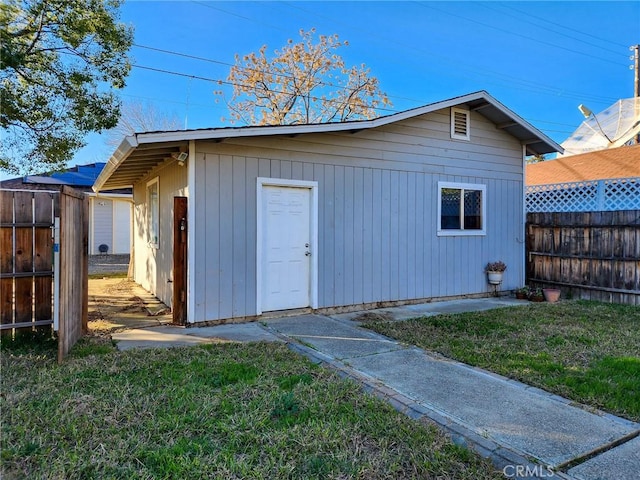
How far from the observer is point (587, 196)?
8.37 metres

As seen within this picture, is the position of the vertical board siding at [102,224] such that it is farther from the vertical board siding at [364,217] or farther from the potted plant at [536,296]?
the potted plant at [536,296]

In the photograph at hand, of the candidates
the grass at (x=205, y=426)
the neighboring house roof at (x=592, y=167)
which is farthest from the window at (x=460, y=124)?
the neighboring house roof at (x=592, y=167)

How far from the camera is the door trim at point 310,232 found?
5957mm

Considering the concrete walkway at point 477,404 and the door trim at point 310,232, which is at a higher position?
the door trim at point 310,232

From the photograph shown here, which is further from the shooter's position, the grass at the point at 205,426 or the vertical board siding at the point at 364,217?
the vertical board siding at the point at 364,217

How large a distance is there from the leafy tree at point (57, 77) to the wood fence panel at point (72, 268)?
14.3ft

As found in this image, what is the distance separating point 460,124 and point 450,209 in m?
1.65

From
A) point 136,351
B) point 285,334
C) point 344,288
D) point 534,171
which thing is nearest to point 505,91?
point 534,171

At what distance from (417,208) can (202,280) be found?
4.01 meters

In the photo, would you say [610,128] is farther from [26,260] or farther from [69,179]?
[69,179]

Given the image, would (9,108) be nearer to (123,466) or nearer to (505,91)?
(123,466)

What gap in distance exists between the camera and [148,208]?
346 inches

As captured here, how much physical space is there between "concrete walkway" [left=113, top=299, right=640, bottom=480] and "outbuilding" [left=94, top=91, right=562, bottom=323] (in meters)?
1.01

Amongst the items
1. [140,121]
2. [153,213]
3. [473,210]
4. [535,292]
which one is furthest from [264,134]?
[140,121]
